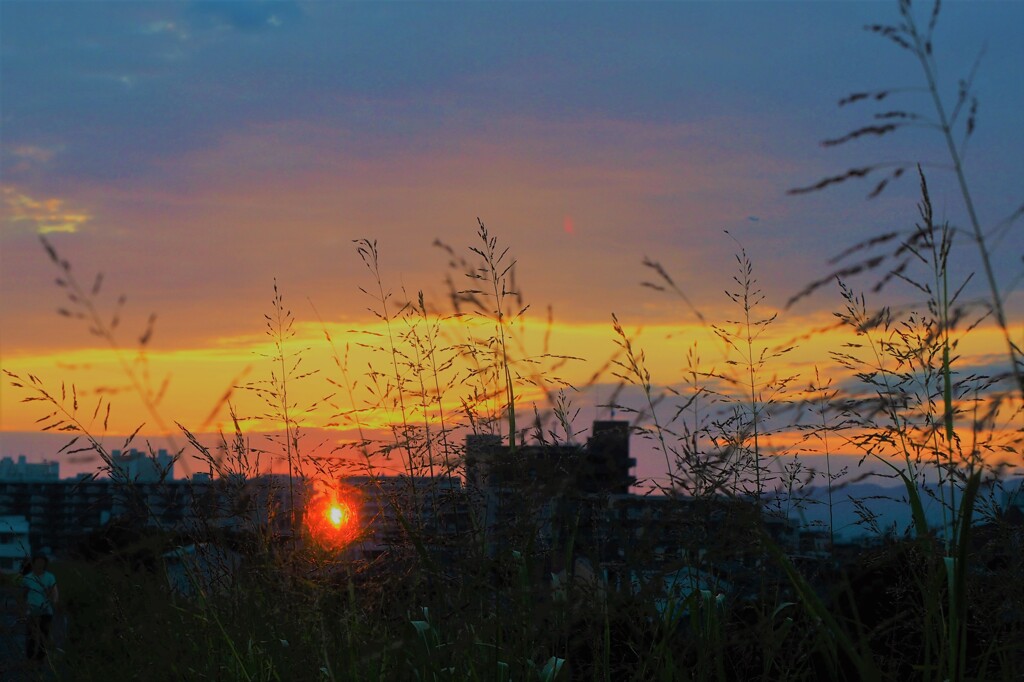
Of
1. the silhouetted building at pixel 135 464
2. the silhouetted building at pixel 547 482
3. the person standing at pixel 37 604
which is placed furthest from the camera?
the person standing at pixel 37 604

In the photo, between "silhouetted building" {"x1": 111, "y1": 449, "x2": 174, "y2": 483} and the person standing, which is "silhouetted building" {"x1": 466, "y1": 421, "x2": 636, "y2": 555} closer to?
"silhouetted building" {"x1": 111, "y1": 449, "x2": 174, "y2": 483}

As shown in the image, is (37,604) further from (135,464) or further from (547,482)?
(547,482)

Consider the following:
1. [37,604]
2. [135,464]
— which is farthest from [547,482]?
[37,604]

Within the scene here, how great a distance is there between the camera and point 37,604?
784 centimetres

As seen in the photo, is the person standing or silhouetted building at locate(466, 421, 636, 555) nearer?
silhouetted building at locate(466, 421, 636, 555)

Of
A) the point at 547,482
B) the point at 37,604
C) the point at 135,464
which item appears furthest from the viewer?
the point at 37,604

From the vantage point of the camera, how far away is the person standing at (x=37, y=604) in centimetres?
506

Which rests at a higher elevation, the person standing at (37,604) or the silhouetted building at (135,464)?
the silhouetted building at (135,464)

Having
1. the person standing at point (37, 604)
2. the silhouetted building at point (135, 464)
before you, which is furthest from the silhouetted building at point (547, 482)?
the person standing at point (37, 604)

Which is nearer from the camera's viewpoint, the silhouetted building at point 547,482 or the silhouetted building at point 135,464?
the silhouetted building at point 547,482

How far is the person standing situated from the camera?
5059mm

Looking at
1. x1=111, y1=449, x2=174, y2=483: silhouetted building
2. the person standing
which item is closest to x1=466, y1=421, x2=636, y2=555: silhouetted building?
x1=111, y1=449, x2=174, y2=483: silhouetted building

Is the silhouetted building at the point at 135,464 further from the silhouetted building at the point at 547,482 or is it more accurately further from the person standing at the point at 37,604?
the silhouetted building at the point at 547,482

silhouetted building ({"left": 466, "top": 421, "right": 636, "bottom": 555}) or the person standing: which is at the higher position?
silhouetted building ({"left": 466, "top": 421, "right": 636, "bottom": 555})
